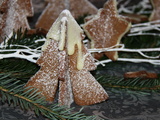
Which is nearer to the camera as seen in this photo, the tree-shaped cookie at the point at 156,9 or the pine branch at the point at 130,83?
the pine branch at the point at 130,83

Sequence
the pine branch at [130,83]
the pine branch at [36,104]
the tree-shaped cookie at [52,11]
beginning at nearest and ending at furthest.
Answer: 1. the pine branch at [36,104]
2. the pine branch at [130,83]
3. the tree-shaped cookie at [52,11]

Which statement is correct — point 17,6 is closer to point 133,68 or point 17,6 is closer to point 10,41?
point 10,41

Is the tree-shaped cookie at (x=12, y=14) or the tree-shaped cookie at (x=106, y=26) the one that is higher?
the tree-shaped cookie at (x=12, y=14)

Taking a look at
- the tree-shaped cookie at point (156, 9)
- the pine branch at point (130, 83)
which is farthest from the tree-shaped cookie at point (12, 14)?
the tree-shaped cookie at point (156, 9)


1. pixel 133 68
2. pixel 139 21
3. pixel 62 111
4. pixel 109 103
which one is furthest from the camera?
pixel 139 21

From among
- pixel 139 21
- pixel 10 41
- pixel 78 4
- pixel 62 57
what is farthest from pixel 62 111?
pixel 139 21

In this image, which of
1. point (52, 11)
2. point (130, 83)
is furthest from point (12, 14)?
point (130, 83)

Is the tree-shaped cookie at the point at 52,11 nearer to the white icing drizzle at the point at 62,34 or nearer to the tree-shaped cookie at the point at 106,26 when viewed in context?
the tree-shaped cookie at the point at 106,26

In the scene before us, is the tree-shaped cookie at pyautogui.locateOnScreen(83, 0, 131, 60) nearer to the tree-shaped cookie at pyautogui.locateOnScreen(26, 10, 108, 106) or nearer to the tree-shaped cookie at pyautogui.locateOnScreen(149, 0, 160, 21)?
the tree-shaped cookie at pyautogui.locateOnScreen(26, 10, 108, 106)
